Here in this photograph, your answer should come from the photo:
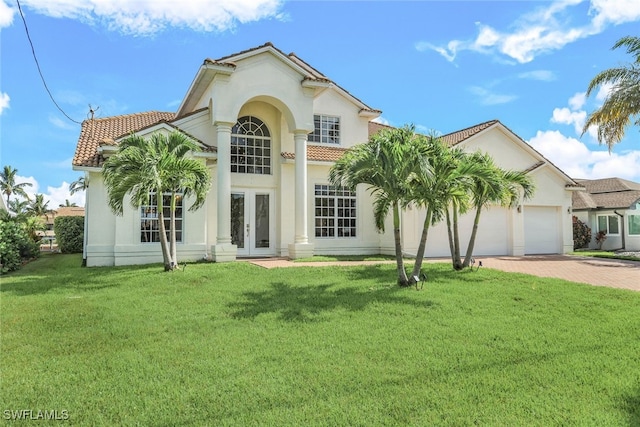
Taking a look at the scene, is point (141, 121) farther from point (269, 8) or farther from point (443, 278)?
point (443, 278)

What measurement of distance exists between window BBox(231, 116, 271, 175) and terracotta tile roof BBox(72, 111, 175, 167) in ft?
10.6

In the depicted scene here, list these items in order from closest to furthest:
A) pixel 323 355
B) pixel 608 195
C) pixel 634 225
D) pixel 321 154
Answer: pixel 323 355 < pixel 321 154 < pixel 634 225 < pixel 608 195

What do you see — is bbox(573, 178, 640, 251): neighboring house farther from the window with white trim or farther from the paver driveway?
the paver driveway

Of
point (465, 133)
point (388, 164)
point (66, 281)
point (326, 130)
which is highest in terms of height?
point (465, 133)

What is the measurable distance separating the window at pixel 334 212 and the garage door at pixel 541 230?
959 cm

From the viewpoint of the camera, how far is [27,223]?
106 ft

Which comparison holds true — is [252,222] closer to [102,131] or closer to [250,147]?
[250,147]

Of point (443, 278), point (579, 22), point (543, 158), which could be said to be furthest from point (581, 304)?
point (543, 158)

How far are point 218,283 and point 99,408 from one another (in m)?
7.12

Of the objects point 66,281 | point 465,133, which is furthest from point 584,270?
point 66,281

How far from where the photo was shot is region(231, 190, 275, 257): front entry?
731 inches

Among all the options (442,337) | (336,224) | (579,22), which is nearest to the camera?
(442,337)

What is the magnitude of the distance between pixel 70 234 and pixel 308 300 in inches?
850

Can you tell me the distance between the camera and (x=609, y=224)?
29.2 meters
